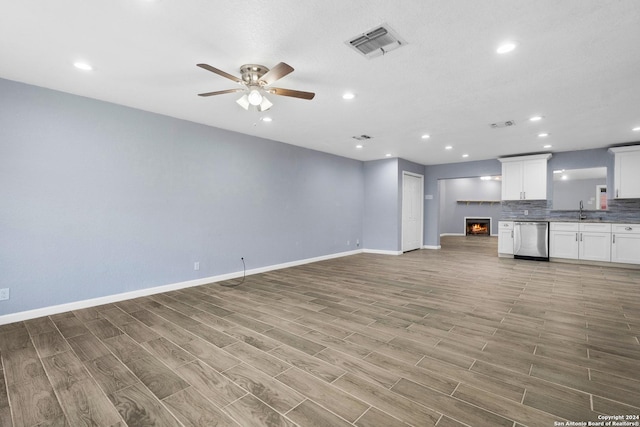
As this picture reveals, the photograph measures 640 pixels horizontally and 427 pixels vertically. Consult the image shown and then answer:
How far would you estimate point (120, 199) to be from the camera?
12.7ft

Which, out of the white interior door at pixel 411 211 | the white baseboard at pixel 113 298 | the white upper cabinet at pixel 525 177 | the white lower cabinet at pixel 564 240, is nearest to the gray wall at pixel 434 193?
the white interior door at pixel 411 211

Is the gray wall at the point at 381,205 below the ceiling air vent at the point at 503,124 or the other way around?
below

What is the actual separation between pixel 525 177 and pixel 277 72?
7.13 m

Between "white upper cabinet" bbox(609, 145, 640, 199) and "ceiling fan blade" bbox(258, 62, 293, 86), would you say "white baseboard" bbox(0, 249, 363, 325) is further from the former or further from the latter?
"white upper cabinet" bbox(609, 145, 640, 199)

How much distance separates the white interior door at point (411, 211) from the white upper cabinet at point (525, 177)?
2233 mm

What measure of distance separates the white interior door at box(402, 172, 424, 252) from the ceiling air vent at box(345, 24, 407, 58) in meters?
5.70

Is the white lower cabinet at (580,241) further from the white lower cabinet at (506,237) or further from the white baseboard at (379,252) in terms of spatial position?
the white baseboard at (379,252)

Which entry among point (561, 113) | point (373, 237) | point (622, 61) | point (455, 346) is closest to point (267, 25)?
point (455, 346)

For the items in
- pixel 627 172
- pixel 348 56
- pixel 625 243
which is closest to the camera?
pixel 348 56

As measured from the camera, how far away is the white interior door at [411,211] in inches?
317

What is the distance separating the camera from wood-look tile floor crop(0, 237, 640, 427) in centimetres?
171

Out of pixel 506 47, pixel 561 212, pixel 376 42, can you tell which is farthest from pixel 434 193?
pixel 376 42

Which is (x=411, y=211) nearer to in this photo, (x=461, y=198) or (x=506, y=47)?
(x=461, y=198)

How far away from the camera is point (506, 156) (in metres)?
7.32
